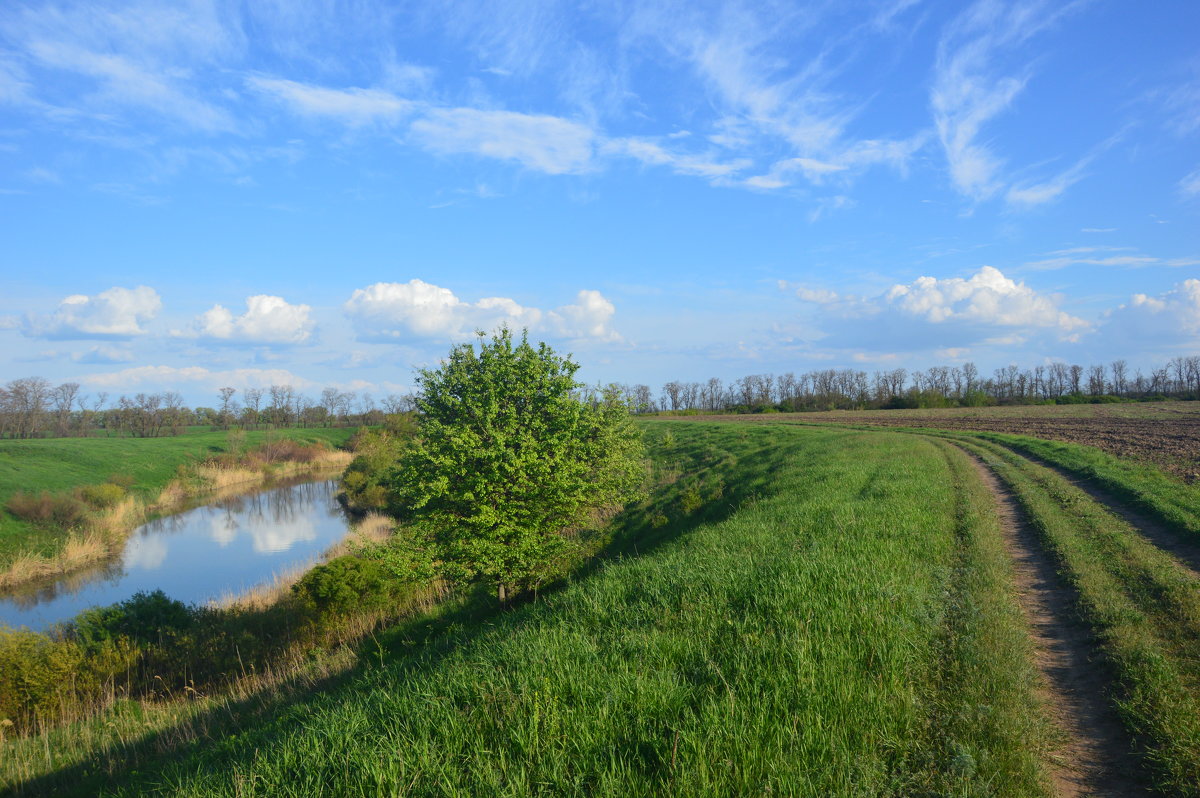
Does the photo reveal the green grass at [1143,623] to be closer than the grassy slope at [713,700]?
No

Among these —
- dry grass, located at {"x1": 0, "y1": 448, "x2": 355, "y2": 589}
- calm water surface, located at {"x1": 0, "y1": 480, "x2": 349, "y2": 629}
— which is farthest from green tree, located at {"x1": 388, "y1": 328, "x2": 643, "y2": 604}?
dry grass, located at {"x1": 0, "y1": 448, "x2": 355, "y2": 589}

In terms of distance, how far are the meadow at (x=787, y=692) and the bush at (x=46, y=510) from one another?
106ft

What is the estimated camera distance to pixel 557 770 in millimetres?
4031

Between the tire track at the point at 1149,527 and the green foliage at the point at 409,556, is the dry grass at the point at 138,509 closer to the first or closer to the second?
the green foliage at the point at 409,556

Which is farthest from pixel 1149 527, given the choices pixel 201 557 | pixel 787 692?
pixel 201 557

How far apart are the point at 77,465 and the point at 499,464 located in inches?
2222

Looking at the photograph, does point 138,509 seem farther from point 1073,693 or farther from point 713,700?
point 1073,693

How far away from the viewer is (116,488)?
141 feet

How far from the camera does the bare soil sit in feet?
14.5

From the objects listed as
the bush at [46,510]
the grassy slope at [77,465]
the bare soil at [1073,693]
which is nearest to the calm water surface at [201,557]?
the bush at [46,510]

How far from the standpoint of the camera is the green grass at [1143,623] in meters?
4.62

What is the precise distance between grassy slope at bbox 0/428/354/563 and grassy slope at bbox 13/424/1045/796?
35.6 meters

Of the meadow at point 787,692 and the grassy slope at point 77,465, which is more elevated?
the meadow at point 787,692

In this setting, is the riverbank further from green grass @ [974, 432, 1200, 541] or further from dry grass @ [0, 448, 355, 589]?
green grass @ [974, 432, 1200, 541]
